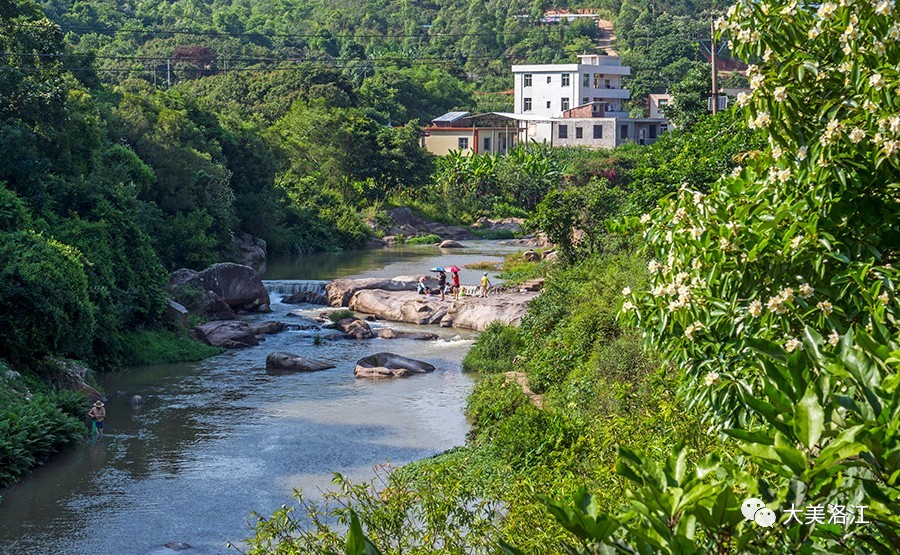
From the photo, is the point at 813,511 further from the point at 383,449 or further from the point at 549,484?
the point at 383,449

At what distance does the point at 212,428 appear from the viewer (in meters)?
20.0

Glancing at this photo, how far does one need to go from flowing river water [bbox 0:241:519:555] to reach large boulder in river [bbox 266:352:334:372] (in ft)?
0.87

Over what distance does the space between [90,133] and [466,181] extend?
1418 inches

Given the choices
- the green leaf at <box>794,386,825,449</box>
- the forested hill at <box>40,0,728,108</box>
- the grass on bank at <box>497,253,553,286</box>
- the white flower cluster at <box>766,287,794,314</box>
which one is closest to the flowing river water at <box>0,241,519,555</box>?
the grass on bank at <box>497,253,553,286</box>

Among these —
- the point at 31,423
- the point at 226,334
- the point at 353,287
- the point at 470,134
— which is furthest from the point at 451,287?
the point at 470,134

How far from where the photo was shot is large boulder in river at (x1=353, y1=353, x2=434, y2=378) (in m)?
24.3

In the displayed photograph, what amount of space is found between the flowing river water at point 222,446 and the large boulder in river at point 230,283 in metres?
4.87

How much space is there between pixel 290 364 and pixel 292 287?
12034 mm

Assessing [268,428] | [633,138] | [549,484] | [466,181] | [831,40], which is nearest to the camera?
[831,40]

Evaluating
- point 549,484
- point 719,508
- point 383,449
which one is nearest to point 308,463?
point 383,449

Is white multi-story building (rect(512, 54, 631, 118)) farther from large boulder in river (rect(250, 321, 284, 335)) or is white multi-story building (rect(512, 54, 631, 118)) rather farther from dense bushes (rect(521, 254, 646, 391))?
dense bushes (rect(521, 254, 646, 391))

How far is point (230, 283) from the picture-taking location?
3316 cm

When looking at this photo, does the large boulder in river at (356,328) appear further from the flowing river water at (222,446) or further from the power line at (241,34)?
the power line at (241,34)

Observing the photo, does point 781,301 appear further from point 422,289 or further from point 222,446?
point 422,289
